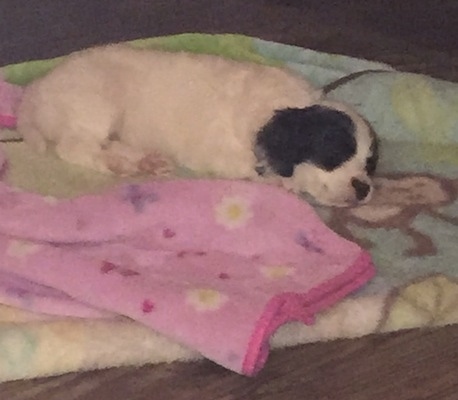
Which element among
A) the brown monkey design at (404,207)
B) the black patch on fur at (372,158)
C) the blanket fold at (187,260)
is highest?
the black patch on fur at (372,158)

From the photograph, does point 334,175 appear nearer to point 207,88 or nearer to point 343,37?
point 207,88

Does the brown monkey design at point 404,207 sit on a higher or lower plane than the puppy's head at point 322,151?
lower

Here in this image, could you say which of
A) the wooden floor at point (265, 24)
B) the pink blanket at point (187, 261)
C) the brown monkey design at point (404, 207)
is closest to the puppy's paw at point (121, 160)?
the pink blanket at point (187, 261)

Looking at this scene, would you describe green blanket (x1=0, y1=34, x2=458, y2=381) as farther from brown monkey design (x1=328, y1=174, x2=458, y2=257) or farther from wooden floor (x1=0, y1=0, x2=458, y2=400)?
wooden floor (x1=0, y1=0, x2=458, y2=400)

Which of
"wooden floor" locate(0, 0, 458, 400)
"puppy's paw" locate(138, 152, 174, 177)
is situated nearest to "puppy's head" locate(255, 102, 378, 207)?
"puppy's paw" locate(138, 152, 174, 177)

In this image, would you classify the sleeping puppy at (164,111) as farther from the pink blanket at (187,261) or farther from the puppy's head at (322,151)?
the pink blanket at (187,261)

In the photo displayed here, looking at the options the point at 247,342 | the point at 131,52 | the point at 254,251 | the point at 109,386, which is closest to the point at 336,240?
the point at 254,251

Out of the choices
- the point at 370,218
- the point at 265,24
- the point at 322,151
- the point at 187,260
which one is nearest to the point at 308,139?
the point at 322,151

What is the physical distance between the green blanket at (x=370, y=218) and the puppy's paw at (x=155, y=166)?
6 centimetres

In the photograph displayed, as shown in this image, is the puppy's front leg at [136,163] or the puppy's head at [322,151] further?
the puppy's front leg at [136,163]

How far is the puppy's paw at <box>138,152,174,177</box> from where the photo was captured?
1.70 meters

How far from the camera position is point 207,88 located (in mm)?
1736

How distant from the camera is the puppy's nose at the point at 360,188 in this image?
1.58 m

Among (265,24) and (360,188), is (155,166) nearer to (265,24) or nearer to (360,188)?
(360,188)
